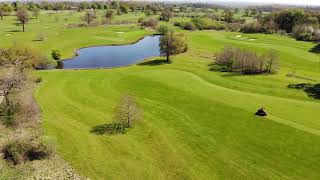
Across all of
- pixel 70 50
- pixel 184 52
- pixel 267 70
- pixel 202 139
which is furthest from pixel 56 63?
pixel 202 139

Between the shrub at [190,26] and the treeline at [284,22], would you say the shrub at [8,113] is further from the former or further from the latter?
the treeline at [284,22]

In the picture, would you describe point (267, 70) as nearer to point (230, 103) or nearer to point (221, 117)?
point (230, 103)

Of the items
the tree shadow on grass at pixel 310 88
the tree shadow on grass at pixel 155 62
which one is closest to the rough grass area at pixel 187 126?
the tree shadow on grass at pixel 310 88

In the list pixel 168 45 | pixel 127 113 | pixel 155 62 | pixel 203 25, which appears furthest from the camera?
pixel 203 25

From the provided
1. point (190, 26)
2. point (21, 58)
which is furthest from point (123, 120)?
point (190, 26)

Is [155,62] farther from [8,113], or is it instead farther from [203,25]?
[203,25]

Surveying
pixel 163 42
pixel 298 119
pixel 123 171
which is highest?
pixel 163 42
